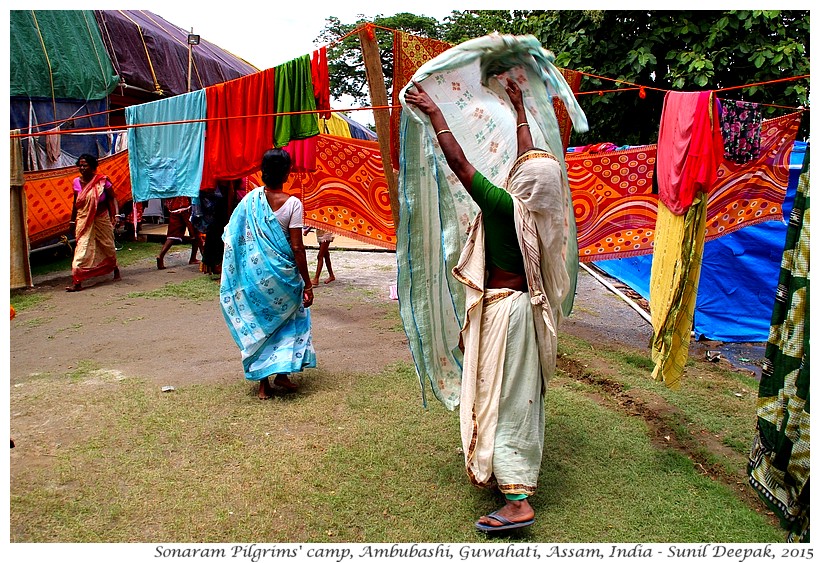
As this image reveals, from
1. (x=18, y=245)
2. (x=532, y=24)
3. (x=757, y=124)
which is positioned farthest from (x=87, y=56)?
(x=757, y=124)

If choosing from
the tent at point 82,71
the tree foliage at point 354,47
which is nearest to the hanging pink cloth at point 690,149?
the tent at point 82,71

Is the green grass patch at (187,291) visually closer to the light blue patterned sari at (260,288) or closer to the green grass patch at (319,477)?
the green grass patch at (319,477)

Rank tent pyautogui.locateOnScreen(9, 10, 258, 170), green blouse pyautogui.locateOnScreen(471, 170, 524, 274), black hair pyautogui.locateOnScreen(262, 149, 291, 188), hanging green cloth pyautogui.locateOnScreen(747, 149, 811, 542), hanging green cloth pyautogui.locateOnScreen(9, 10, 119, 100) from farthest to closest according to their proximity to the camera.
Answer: tent pyautogui.locateOnScreen(9, 10, 258, 170) < hanging green cloth pyautogui.locateOnScreen(9, 10, 119, 100) < black hair pyautogui.locateOnScreen(262, 149, 291, 188) < green blouse pyautogui.locateOnScreen(471, 170, 524, 274) < hanging green cloth pyautogui.locateOnScreen(747, 149, 811, 542)

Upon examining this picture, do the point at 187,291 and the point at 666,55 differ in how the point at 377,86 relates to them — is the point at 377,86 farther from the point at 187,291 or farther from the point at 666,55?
the point at 666,55

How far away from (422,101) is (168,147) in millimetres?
3856

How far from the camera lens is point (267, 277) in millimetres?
4145

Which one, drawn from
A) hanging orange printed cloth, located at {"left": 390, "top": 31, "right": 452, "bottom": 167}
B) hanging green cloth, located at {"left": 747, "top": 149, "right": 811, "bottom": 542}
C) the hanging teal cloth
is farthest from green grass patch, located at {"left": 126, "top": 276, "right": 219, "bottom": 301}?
hanging green cloth, located at {"left": 747, "top": 149, "right": 811, "bottom": 542}

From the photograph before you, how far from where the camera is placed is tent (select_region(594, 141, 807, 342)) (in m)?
5.82

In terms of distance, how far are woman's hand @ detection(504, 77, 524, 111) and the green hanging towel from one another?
84.2 inches

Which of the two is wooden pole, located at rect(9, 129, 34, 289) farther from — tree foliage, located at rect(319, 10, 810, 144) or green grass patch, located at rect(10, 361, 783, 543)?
tree foliage, located at rect(319, 10, 810, 144)

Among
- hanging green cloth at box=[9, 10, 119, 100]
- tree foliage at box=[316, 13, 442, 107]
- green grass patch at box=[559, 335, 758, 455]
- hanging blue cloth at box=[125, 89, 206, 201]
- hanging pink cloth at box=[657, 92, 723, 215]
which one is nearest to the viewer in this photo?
hanging pink cloth at box=[657, 92, 723, 215]

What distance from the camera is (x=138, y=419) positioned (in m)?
3.88

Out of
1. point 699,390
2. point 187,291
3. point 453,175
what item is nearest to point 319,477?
point 453,175
